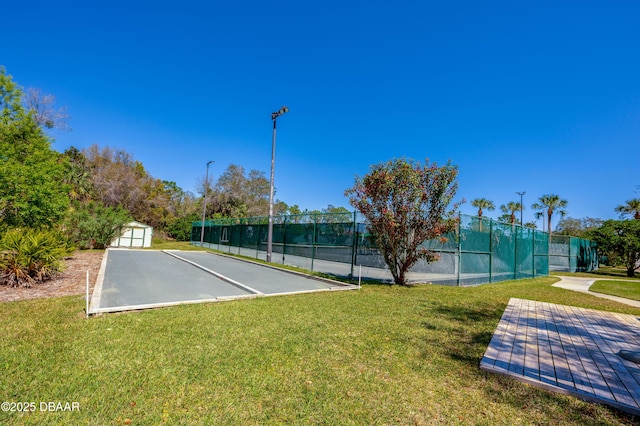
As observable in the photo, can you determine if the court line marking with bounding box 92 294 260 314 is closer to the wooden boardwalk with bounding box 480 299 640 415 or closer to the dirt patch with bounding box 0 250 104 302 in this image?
the dirt patch with bounding box 0 250 104 302

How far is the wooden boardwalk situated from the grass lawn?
0.66 feet

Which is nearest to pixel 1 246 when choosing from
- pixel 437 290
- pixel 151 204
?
pixel 437 290

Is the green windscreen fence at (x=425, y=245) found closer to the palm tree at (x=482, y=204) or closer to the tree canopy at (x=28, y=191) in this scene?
the tree canopy at (x=28, y=191)

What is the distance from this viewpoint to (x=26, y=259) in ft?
24.1

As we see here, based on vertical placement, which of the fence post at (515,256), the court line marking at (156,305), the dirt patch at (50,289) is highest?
the fence post at (515,256)

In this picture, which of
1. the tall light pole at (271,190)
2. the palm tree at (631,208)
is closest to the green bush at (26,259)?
the tall light pole at (271,190)

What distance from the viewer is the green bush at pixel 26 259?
7074mm

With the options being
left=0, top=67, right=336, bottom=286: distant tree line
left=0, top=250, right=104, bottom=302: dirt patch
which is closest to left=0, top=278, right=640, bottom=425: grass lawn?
left=0, top=250, right=104, bottom=302: dirt patch

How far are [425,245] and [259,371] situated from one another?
24.8ft

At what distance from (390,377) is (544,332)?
11.2ft

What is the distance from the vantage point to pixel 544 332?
4.81 m

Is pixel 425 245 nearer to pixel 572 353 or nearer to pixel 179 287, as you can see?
pixel 572 353

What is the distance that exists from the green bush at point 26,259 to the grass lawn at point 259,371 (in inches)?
91.0

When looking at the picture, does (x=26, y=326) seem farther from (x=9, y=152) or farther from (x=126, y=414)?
(x=9, y=152)
